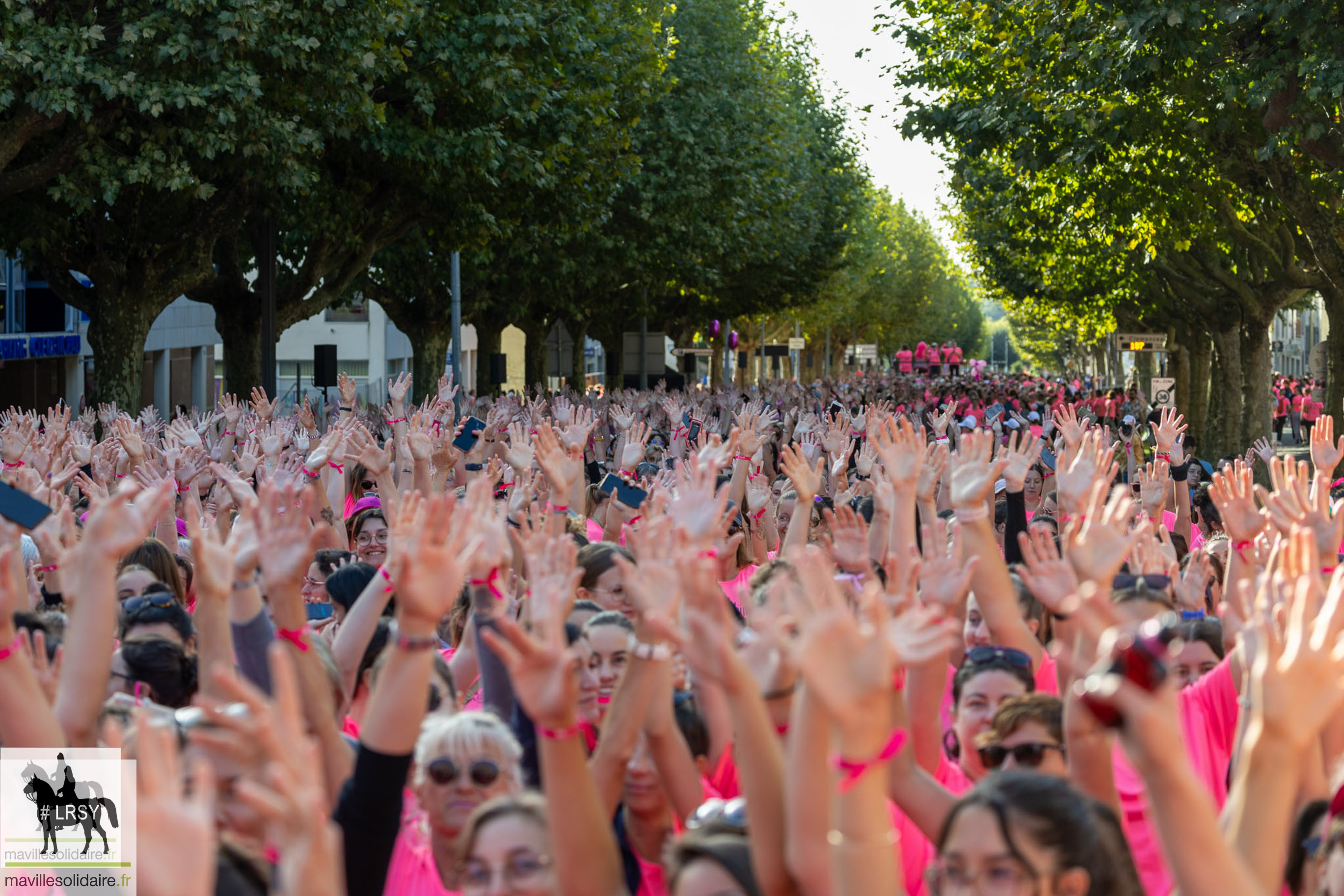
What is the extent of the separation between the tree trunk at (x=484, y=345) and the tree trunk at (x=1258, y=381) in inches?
556

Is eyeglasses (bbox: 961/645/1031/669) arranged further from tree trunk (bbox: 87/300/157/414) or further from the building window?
the building window

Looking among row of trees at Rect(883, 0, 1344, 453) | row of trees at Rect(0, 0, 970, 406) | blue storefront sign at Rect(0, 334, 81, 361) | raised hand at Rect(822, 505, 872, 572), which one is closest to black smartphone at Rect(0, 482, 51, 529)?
raised hand at Rect(822, 505, 872, 572)

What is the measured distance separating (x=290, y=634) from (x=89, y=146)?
13.5 meters

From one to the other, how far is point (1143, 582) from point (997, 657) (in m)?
0.94

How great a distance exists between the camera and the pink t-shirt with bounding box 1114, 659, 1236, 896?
3900mm

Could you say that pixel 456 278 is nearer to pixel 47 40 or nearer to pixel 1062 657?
pixel 47 40

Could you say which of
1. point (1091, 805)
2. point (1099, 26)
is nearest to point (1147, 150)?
point (1099, 26)

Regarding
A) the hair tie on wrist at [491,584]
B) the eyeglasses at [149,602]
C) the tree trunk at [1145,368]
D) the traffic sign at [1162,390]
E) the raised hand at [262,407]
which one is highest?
the tree trunk at [1145,368]

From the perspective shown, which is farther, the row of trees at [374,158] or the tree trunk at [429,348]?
the tree trunk at [429,348]

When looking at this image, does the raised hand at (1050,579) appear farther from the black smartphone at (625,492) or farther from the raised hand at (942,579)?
Result: the black smartphone at (625,492)

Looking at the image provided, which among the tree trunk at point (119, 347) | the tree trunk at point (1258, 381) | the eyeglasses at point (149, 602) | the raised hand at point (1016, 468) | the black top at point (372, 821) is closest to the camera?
the black top at point (372, 821)

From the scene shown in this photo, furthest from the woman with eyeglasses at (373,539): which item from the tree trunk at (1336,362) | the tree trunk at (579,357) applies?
the tree trunk at (579,357)

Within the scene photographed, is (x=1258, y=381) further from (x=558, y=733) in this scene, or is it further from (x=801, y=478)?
(x=558, y=733)

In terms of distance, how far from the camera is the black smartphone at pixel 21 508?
14.5ft
